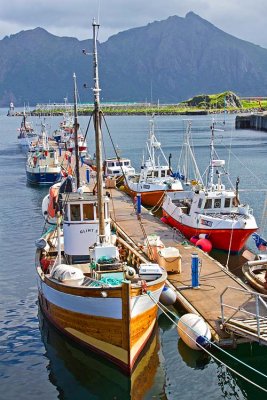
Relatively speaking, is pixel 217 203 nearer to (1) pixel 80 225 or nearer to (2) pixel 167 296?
(1) pixel 80 225

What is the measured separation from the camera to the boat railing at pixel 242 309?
19219 mm

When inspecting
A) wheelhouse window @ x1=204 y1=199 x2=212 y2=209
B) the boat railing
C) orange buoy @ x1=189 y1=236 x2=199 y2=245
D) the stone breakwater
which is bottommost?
the stone breakwater

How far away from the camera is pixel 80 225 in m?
24.2

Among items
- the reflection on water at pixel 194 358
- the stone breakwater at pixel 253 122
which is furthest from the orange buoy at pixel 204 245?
the stone breakwater at pixel 253 122

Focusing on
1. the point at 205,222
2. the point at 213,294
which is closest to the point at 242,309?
the point at 213,294

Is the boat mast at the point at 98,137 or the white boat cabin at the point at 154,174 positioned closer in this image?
the boat mast at the point at 98,137

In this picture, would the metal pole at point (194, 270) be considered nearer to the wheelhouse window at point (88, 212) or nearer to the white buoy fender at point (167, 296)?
the white buoy fender at point (167, 296)

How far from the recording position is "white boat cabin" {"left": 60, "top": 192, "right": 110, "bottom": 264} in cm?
2422

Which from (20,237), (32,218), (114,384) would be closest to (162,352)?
(114,384)

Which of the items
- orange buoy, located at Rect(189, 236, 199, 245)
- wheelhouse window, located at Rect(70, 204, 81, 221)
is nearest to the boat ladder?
wheelhouse window, located at Rect(70, 204, 81, 221)

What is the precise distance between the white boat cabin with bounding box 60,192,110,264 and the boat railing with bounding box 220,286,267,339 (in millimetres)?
5702

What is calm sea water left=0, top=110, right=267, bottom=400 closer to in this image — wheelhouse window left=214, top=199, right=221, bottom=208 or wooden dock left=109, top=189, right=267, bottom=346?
wooden dock left=109, top=189, right=267, bottom=346

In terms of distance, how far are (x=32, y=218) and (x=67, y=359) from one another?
2774 cm

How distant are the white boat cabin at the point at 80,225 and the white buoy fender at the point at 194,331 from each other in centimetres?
554
